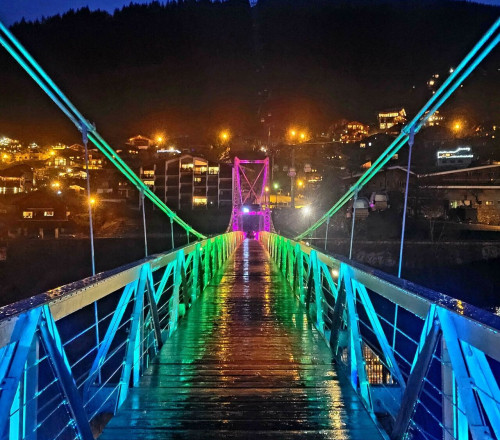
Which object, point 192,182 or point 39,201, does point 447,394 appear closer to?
point 39,201

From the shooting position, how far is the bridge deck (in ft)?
7.54

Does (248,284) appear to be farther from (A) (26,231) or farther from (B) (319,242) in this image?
(A) (26,231)

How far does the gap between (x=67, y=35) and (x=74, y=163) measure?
2583 inches

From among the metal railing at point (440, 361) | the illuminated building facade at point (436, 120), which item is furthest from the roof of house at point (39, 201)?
the illuminated building facade at point (436, 120)

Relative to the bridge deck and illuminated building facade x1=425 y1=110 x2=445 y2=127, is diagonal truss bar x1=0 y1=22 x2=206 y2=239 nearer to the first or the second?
the bridge deck

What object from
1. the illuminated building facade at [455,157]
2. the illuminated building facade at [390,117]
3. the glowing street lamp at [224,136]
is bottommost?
the illuminated building facade at [455,157]

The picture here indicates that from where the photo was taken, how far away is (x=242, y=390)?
288 centimetres

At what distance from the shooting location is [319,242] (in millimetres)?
29594

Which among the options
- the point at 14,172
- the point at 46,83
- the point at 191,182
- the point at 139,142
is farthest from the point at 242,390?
the point at 139,142

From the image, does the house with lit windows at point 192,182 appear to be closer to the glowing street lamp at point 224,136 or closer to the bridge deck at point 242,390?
the glowing street lamp at point 224,136

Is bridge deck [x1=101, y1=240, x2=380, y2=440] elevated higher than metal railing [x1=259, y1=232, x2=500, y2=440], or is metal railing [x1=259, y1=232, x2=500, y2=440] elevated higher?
metal railing [x1=259, y1=232, x2=500, y2=440]

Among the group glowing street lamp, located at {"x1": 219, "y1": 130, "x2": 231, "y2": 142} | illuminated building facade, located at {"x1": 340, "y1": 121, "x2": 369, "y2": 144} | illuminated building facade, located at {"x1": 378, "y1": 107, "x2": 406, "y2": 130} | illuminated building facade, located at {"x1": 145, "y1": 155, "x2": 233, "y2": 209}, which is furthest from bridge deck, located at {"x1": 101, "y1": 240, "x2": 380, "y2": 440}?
illuminated building facade, located at {"x1": 378, "y1": 107, "x2": 406, "y2": 130}

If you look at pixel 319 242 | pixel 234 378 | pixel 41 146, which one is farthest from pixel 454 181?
pixel 41 146

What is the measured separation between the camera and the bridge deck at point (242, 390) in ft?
7.54
